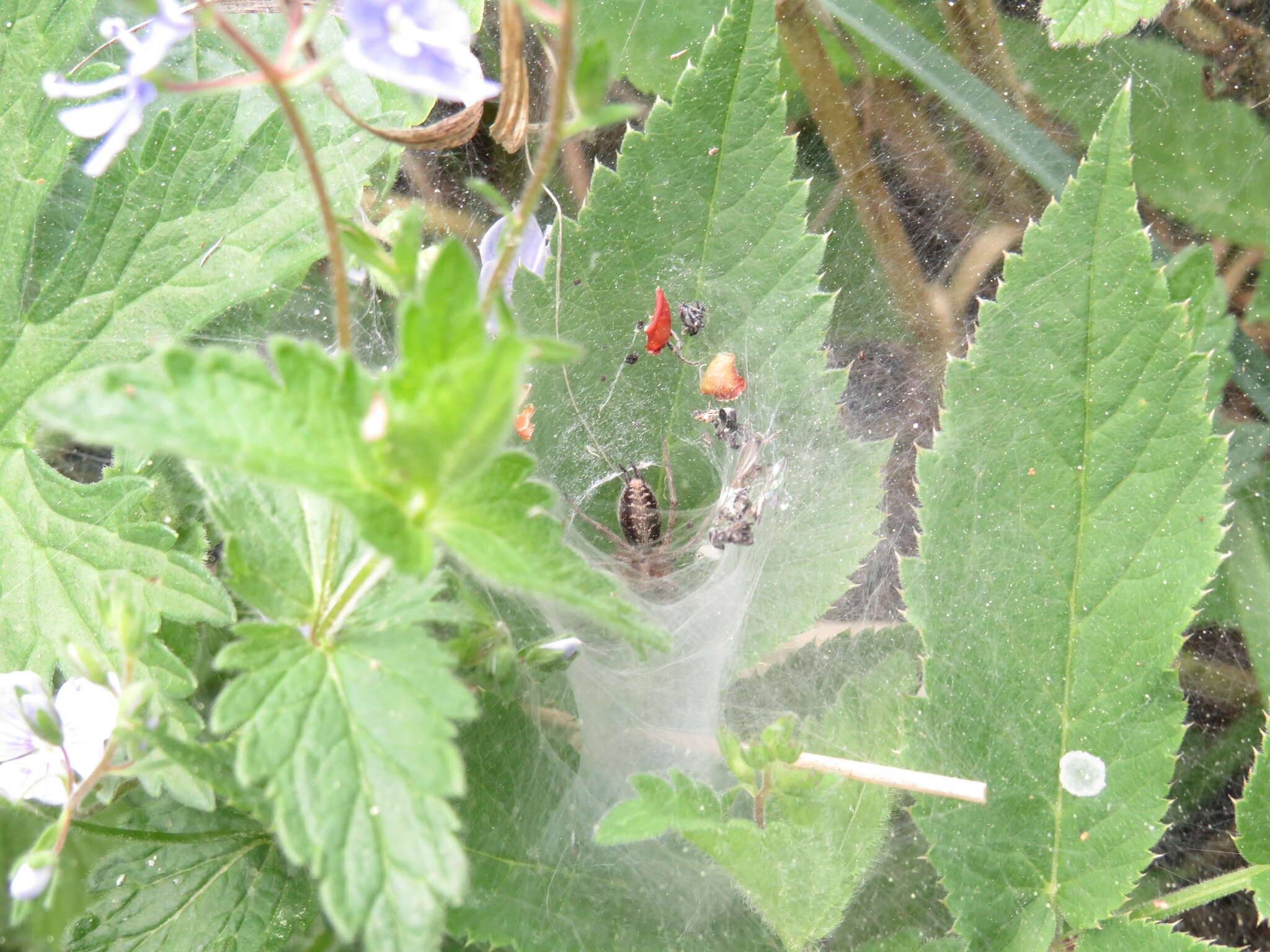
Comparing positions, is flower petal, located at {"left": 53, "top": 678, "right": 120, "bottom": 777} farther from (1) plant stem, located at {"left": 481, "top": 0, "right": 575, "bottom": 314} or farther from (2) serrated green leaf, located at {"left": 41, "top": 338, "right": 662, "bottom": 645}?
(1) plant stem, located at {"left": 481, "top": 0, "right": 575, "bottom": 314}

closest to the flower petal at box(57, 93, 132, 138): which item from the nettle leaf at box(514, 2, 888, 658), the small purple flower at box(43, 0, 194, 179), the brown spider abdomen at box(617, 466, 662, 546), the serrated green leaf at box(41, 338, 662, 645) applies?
the small purple flower at box(43, 0, 194, 179)

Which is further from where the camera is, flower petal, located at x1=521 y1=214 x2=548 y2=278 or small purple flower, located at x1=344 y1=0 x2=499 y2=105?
flower petal, located at x1=521 y1=214 x2=548 y2=278

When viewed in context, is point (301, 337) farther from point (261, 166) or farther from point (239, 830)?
point (239, 830)

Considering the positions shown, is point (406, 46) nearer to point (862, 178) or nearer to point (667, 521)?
point (667, 521)

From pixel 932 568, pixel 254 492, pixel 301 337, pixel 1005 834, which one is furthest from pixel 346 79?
pixel 1005 834

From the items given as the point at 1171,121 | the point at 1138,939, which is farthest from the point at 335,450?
the point at 1171,121

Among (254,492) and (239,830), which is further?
(239,830)
